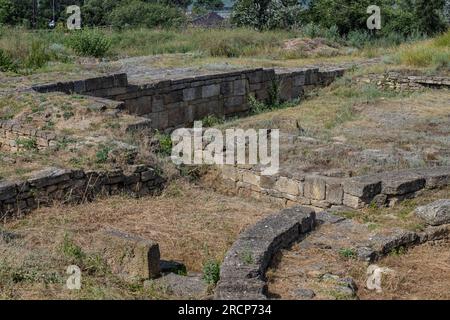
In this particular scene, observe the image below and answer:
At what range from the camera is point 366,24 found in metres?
25.7

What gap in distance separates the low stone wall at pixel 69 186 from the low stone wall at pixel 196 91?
391cm

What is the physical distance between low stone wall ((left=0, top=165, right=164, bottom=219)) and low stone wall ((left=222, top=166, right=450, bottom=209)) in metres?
1.49

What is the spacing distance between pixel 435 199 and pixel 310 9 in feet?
80.2

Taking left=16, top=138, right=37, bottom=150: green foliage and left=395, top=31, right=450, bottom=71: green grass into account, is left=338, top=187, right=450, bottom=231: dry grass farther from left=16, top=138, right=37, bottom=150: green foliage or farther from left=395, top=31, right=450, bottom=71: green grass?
left=395, top=31, right=450, bottom=71: green grass

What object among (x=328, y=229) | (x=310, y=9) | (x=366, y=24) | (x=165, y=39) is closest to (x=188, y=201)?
(x=328, y=229)

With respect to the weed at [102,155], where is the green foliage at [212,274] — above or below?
below

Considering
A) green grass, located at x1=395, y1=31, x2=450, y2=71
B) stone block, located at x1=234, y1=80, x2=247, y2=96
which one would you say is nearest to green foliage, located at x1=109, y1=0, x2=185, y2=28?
green grass, located at x1=395, y1=31, x2=450, y2=71

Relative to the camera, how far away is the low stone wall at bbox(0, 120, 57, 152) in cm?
858

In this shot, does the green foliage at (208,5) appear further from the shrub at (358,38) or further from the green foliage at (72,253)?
the green foliage at (72,253)

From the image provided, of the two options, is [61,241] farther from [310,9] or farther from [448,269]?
[310,9]

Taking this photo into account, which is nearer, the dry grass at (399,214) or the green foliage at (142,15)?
the dry grass at (399,214)

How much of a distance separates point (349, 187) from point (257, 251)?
2.61 metres

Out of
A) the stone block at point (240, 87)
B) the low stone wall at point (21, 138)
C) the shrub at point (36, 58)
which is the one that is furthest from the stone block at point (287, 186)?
the shrub at point (36, 58)

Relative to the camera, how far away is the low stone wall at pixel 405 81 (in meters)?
15.7
